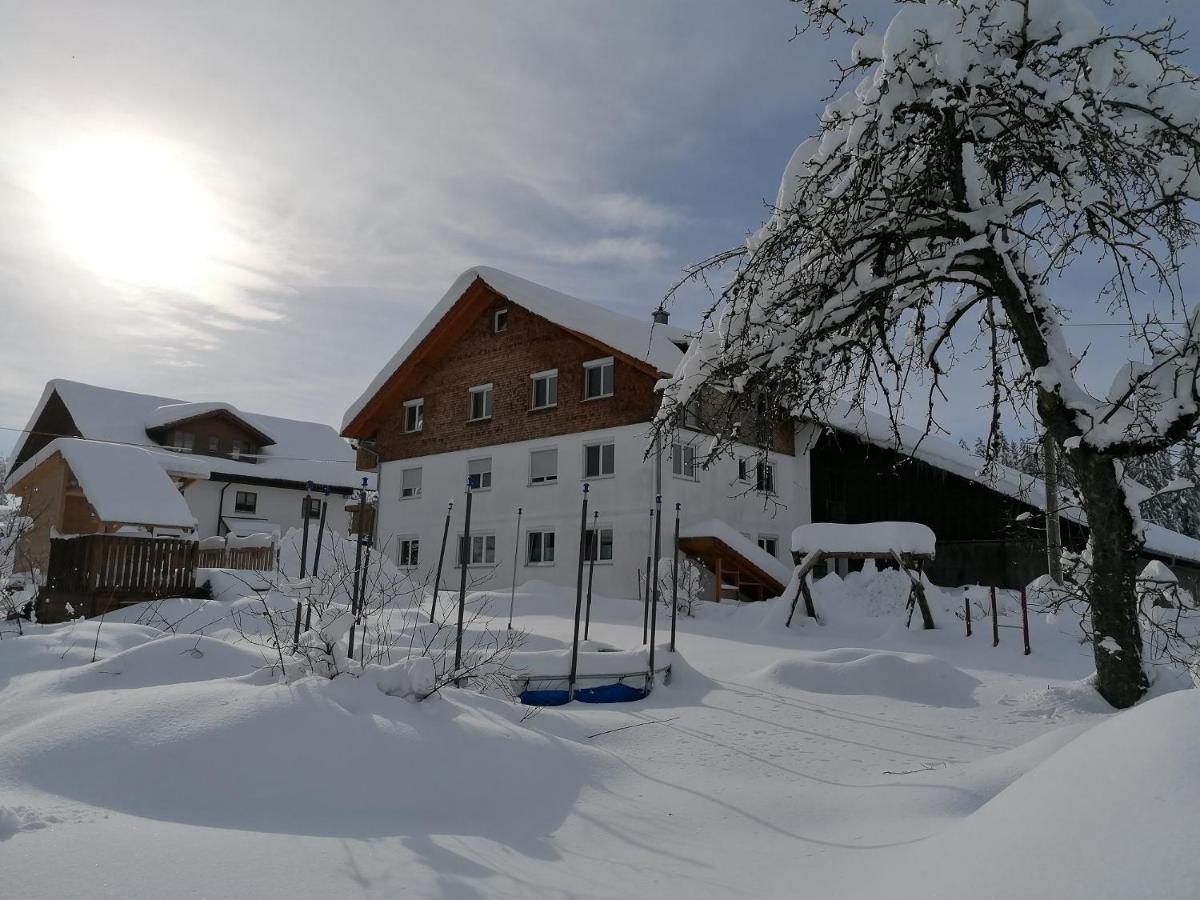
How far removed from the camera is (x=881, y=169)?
7.83m

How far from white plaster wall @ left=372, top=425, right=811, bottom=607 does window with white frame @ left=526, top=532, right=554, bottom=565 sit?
18 cm

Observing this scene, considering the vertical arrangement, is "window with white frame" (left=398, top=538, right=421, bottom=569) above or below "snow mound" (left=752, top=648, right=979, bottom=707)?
above

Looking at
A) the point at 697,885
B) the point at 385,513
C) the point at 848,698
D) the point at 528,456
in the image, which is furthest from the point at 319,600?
the point at 385,513

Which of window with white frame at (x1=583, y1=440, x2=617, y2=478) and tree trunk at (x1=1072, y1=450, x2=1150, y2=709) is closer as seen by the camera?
tree trunk at (x1=1072, y1=450, x2=1150, y2=709)

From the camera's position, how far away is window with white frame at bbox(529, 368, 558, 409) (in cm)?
2516

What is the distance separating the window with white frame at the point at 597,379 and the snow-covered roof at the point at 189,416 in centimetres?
1502

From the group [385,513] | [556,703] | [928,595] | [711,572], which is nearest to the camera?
[556,703]

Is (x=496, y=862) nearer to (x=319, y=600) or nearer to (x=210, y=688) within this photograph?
(x=210, y=688)

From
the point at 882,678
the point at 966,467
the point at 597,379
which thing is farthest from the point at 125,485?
the point at 966,467

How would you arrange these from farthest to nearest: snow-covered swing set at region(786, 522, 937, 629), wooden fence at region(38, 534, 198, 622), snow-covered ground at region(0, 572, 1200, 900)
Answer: snow-covered swing set at region(786, 522, 937, 629) < wooden fence at region(38, 534, 198, 622) < snow-covered ground at region(0, 572, 1200, 900)

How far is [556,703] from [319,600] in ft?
12.6

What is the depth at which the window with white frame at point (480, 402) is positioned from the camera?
26953 mm

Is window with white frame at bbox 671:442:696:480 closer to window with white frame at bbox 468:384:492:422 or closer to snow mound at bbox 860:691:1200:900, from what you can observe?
window with white frame at bbox 468:384:492:422

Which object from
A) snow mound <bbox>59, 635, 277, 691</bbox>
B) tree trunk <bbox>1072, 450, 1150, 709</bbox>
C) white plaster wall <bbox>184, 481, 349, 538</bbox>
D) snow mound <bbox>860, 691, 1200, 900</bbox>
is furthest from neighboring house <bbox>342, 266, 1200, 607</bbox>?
snow mound <bbox>860, 691, 1200, 900</bbox>
